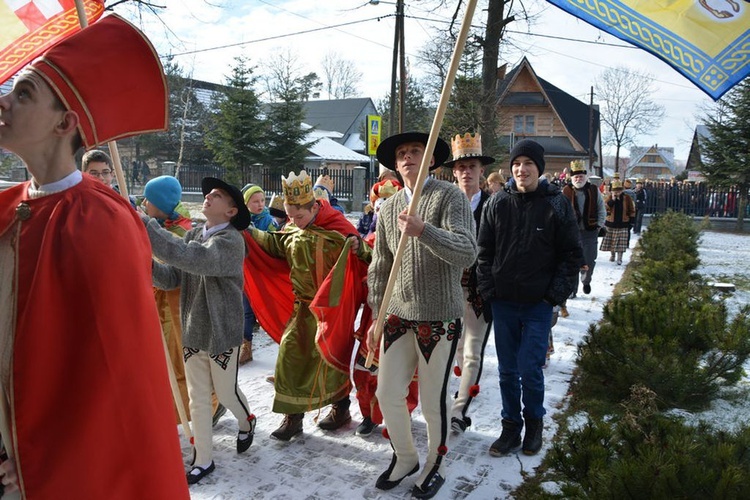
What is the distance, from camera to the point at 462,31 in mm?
2578

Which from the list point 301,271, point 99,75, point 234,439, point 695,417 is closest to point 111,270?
point 99,75

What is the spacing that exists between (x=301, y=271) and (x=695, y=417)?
3.36 meters

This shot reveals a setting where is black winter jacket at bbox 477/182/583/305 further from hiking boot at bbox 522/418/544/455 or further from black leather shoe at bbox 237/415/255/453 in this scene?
black leather shoe at bbox 237/415/255/453

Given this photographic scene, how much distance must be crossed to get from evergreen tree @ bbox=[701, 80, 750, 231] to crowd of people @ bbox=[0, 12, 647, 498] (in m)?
21.7

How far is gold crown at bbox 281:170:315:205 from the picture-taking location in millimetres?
4234

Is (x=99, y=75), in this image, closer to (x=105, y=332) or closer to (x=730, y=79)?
(x=105, y=332)

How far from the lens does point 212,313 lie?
375 centimetres

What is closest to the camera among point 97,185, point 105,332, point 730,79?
point 105,332

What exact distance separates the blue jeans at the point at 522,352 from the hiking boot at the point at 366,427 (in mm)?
1031

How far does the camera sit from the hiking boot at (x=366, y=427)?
4.48 m

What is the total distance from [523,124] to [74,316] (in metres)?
43.3

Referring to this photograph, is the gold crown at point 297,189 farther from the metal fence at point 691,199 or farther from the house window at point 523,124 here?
the house window at point 523,124

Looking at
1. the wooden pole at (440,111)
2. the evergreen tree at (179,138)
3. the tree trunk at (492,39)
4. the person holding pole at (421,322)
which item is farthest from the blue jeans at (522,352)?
the evergreen tree at (179,138)

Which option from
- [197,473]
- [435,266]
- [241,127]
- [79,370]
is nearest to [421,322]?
[435,266]
